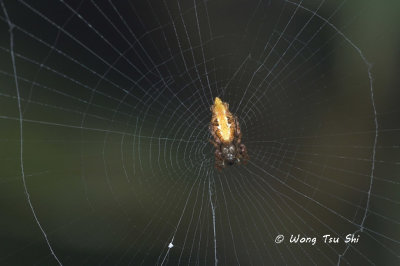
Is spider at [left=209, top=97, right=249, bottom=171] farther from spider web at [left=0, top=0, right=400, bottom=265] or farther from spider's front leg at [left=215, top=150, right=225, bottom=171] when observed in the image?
spider web at [left=0, top=0, right=400, bottom=265]

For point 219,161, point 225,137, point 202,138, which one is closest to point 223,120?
point 225,137

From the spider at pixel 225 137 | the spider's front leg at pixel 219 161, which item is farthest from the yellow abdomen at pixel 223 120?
the spider's front leg at pixel 219 161

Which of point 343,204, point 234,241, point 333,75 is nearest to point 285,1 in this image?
point 333,75

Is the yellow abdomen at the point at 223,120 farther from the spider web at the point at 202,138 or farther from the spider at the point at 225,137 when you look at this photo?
the spider web at the point at 202,138

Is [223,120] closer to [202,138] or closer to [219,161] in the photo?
[202,138]

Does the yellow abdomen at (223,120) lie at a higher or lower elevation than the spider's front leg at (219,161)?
higher

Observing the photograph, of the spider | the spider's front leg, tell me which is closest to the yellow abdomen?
the spider
